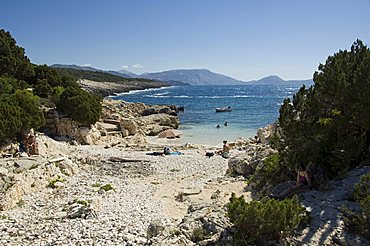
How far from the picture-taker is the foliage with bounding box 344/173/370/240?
8.09 m

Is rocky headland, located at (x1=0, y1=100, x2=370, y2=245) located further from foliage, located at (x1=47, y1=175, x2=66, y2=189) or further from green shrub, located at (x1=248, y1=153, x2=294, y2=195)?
green shrub, located at (x1=248, y1=153, x2=294, y2=195)

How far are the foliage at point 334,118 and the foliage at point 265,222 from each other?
4.29 metres

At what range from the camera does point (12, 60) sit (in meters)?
43.0

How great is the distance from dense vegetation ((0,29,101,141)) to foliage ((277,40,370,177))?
1825 cm

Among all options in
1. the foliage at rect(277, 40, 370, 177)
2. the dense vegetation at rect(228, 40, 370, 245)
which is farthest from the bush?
the foliage at rect(277, 40, 370, 177)

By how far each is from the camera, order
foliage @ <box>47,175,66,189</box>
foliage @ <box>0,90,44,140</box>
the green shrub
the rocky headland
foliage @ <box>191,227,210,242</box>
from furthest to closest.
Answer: foliage @ <box>0,90,44,140</box> < foliage @ <box>47,175,66,189</box> < the green shrub < the rocky headland < foliage @ <box>191,227,210,242</box>

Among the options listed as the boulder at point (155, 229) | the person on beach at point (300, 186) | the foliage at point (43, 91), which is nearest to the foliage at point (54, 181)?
the boulder at point (155, 229)

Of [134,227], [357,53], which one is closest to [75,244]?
[134,227]

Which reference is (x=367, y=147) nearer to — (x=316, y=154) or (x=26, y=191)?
(x=316, y=154)

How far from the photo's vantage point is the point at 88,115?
31.7 metres

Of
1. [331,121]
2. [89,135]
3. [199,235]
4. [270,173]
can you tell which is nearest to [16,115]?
[89,135]

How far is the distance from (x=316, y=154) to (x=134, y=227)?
7094mm

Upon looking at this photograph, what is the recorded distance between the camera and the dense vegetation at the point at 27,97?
23.3 meters

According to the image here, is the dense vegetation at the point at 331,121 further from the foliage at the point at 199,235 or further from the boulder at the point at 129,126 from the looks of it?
the boulder at the point at 129,126
